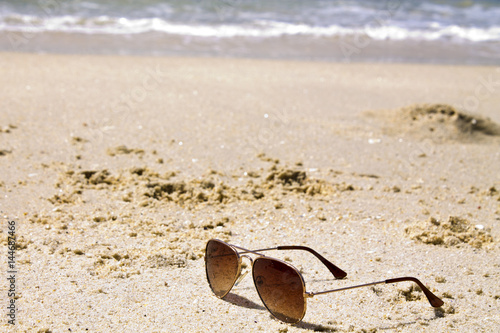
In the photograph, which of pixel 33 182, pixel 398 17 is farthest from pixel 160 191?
pixel 398 17

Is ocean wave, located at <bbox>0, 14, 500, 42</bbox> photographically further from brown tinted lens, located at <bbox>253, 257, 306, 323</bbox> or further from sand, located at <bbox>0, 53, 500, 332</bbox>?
brown tinted lens, located at <bbox>253, 257, 306, 323</bbox>

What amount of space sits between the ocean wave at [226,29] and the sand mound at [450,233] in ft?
25.3

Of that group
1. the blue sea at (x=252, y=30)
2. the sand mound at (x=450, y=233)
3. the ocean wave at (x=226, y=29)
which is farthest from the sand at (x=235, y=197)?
the ocean wave at (x=226, y=29)

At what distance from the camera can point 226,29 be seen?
10164 millimetres

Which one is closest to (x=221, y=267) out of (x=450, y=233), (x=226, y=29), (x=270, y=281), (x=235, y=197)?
(x=270, y=281)

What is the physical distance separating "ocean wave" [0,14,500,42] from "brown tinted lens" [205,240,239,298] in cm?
812

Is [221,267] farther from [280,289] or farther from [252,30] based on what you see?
[252,30]

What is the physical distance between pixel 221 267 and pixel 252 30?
29.1ft

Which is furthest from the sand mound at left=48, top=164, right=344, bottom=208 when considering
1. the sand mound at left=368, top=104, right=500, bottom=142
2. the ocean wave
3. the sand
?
the ocean wave

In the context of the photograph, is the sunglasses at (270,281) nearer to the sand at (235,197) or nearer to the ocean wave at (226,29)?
the sand at (235,197)

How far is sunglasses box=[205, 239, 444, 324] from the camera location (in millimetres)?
1808

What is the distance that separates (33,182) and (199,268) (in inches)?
57.7

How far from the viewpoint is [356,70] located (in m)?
7.08

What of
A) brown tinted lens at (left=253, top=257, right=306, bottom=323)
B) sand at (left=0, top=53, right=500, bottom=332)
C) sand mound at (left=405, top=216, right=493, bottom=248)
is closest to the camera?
brown tinted lens at (left=253, top=257, right=306, bottom=323)
